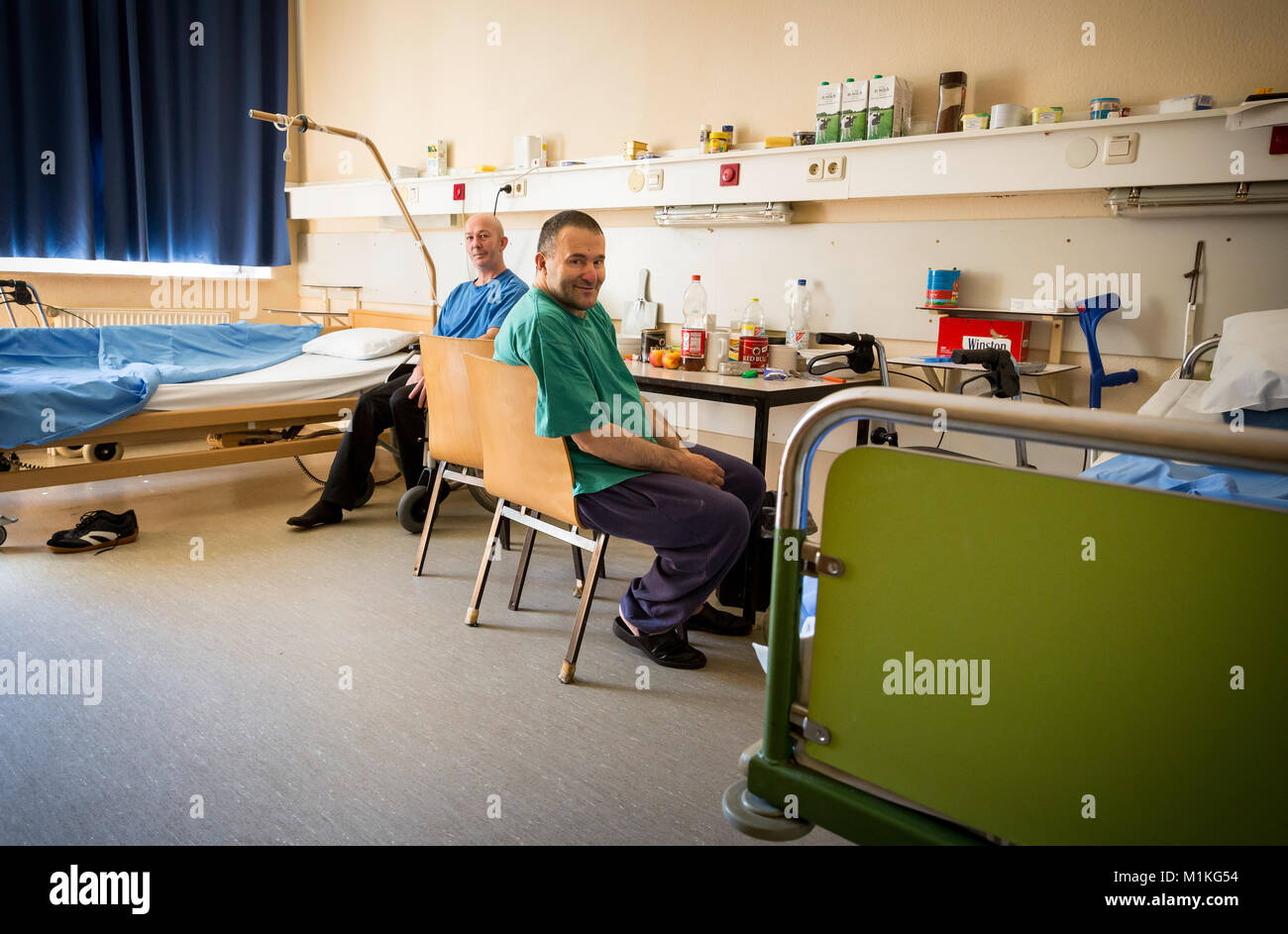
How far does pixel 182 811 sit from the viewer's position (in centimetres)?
156

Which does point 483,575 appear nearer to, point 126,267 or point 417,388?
point 417,388

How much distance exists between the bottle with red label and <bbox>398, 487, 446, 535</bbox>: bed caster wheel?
1097 millimetres

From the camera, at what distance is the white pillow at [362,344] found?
3.99 meters

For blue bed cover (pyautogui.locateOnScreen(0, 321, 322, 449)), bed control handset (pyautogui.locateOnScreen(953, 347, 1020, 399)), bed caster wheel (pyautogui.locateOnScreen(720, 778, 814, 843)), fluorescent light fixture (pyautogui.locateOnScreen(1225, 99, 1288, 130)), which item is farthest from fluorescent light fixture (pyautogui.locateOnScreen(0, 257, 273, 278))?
fluorescent light fixture (pyautogui.locateOnScreen(1225, 99, 1288, 130))

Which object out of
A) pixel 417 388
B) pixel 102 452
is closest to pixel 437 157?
pixel 417 388

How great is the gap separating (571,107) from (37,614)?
9.70 ft

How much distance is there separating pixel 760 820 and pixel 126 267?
5188mm

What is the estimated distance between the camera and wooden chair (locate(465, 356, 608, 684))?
2.08 metres

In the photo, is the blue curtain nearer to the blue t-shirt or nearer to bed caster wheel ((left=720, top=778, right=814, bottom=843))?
the blue t-shirt

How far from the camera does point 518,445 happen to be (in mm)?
2176
